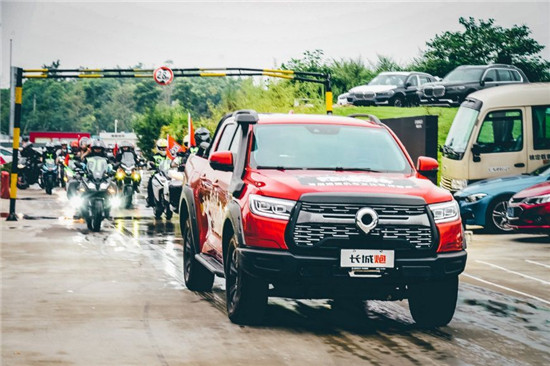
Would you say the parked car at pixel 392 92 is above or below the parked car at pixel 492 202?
above

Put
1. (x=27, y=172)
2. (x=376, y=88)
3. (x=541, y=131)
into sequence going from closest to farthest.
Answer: (x=541, y=131), (x=27, y=172), (x=376, y=88)

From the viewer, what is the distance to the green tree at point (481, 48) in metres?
67.2

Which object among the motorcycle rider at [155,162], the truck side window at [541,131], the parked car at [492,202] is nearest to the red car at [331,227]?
the parked car at [492,202]

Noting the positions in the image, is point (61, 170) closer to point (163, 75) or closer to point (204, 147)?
point (163, 75)

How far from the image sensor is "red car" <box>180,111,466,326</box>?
884cm

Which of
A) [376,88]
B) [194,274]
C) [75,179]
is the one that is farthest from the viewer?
[376,88]

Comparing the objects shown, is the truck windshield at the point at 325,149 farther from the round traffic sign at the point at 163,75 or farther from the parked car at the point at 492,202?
the round traffic sign at the point at 163,75

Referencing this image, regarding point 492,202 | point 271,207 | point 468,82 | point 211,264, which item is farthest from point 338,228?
point 468,82

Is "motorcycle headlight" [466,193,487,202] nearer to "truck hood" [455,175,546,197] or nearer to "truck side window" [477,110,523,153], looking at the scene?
"truck hood" [455,175,546,197]

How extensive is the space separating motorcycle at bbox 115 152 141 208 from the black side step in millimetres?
17191

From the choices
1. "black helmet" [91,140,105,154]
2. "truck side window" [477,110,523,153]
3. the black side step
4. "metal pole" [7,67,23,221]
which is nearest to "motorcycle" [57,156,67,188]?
Answer: "metal pole" [7,67,23,221]

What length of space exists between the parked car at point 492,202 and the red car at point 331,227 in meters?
11.3

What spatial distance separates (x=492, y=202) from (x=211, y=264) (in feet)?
38.9

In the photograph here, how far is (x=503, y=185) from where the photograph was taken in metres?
21.5
